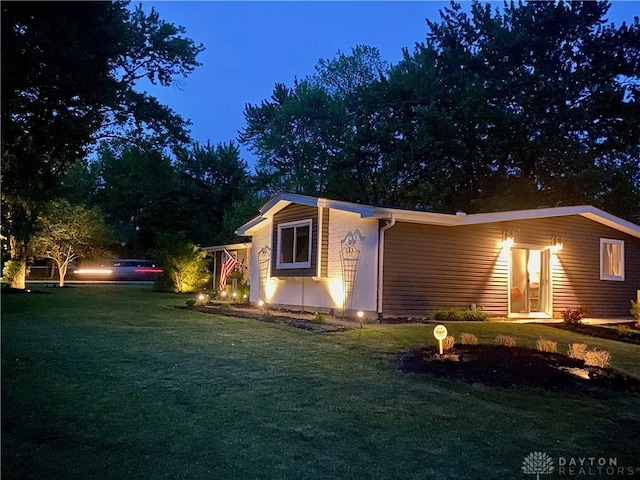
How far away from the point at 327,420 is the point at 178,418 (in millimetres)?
1161

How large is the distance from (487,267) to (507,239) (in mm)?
824

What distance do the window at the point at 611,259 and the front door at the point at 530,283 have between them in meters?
2.02

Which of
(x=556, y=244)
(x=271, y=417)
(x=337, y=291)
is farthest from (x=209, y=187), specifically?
(x=271, y=417)

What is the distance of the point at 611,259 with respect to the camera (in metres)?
14.6

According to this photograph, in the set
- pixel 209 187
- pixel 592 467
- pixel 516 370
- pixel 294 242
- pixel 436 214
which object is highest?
pixel 209 187

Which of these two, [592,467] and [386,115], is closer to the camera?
[592,467]

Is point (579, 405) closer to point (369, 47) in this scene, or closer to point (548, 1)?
point (548, 1)

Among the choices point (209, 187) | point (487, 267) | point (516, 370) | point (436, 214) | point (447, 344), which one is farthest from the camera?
point (209, 187)

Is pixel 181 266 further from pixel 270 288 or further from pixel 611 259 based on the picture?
pixel 611 259

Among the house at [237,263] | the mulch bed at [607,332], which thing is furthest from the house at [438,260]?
→ the house at [237,263]

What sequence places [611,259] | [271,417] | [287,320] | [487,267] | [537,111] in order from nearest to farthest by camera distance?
1. [271,417]
2. [287,320]
3. [487,267]
4. [611,259]
5. [537,111]

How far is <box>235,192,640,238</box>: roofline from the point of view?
35.3 ft

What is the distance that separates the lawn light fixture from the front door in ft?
2.15

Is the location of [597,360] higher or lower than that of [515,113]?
lower
